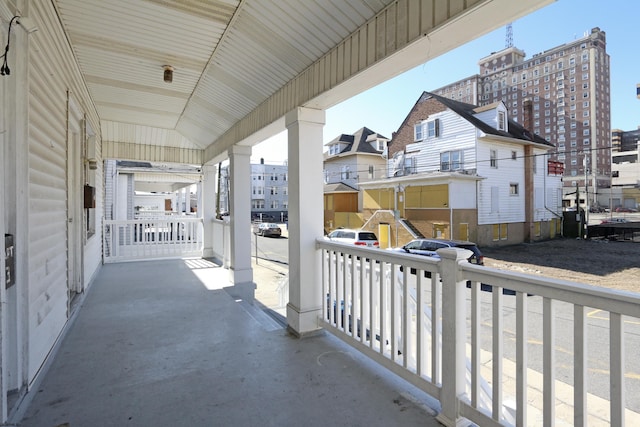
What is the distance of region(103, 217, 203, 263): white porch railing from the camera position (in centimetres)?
702

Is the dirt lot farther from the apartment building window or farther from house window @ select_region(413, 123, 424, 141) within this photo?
house window @ select_region(413, 123, 424, 141)

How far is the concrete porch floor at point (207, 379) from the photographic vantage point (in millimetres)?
1764

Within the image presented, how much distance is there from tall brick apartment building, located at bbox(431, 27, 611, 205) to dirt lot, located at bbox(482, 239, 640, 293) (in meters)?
12.7

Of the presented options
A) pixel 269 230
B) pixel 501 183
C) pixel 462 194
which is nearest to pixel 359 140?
pixel 269 230

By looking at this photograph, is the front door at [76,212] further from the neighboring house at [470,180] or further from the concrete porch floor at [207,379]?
the neighboring house at [470,180]

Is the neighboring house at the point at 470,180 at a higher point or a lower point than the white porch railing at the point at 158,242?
higher

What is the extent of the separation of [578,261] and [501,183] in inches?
198

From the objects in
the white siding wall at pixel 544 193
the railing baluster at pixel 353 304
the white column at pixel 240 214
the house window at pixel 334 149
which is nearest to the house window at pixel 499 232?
the white siding wall at pixel 544 193

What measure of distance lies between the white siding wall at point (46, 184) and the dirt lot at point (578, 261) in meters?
8.60

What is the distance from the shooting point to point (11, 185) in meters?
1.73

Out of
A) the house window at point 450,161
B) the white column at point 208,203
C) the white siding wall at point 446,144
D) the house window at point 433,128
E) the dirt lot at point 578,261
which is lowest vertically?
the dirt lot at point 578,261

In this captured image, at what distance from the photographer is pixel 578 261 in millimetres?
11812

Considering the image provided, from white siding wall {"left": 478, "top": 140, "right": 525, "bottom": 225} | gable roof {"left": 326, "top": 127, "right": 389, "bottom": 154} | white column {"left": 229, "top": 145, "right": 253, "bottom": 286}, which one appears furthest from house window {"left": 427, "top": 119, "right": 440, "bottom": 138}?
white column {"left": 229, "top": 145, "right": 253, "bottom": 286}

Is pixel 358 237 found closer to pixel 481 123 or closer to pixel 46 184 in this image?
pixel 481 123
